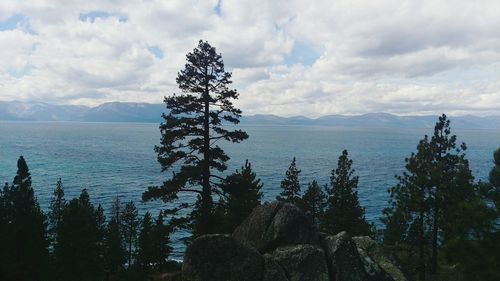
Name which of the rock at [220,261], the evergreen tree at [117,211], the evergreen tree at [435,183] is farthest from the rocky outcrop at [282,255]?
the evergreen tree at [117,211]

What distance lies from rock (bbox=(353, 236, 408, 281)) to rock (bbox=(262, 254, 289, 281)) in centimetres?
466

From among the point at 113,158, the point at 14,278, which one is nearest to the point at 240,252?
the point at 14,278

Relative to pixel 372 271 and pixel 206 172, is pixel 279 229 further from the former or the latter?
pixel 206 172

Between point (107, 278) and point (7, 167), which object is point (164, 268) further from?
point (7, 167)

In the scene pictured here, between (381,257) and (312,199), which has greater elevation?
(381,257)

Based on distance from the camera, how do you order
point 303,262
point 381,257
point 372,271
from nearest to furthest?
1. point 303,262
2. point 372,271
3. point 381,257

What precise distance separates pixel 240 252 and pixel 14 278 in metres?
29.3

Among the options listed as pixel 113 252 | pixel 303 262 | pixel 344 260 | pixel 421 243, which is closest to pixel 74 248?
pixel 113 252

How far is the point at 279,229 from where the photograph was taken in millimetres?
17969

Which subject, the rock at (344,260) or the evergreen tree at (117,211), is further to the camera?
the evergreen tree at (117,211)

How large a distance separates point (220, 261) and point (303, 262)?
12.1 ft

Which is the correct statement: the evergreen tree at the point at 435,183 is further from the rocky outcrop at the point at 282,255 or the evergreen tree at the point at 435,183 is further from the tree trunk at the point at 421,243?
the rocky outcrop at the point at 282,255

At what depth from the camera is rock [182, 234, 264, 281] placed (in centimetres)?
1598

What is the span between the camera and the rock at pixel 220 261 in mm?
15984
